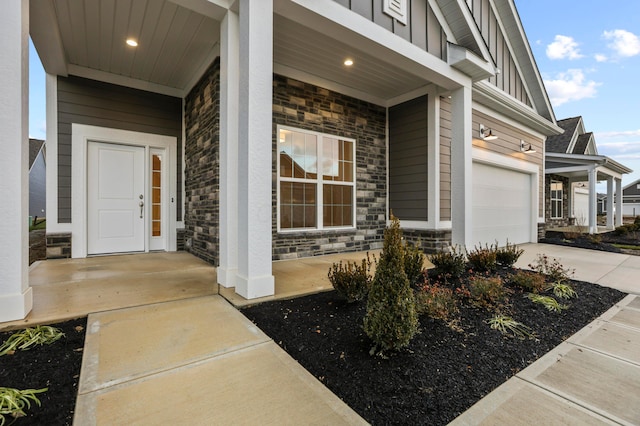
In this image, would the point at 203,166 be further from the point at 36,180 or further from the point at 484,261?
the point at 36,180

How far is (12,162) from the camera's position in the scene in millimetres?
2193

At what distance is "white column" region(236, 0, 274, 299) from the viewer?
2867mm

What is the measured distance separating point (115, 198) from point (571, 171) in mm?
14494

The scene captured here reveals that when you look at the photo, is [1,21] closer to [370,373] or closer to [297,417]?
[297,417]

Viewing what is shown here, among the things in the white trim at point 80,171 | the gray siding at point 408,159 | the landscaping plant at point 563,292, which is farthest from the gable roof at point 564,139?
the white trim at point 80,171

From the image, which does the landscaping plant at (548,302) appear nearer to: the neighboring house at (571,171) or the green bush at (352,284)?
the green bush at (352,284)

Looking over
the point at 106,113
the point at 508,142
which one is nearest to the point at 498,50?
the point at 508,142

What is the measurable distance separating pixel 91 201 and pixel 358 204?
4.98 meters

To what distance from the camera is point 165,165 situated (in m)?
5.68

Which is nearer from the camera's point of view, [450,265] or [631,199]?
[450,265]

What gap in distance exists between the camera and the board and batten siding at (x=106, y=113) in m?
4.80

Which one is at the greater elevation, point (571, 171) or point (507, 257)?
point (571, 171)

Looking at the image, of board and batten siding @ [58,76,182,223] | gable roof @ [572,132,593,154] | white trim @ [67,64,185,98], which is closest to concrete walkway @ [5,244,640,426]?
board and batten siding @ [58,76,182,223]

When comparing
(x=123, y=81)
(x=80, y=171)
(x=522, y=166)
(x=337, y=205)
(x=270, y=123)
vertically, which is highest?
(x=123, y=81)
